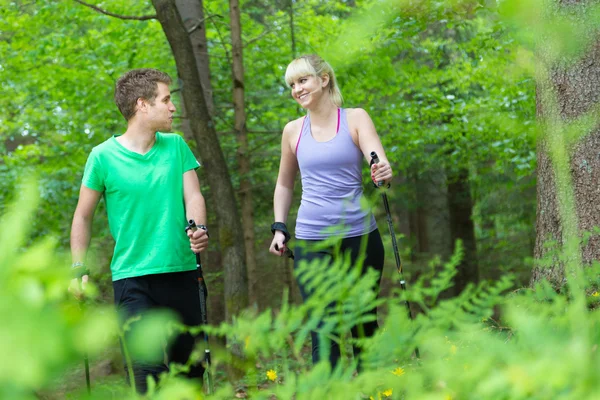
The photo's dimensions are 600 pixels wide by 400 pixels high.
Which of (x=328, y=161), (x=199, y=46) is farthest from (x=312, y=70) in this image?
(x=199, y=46)

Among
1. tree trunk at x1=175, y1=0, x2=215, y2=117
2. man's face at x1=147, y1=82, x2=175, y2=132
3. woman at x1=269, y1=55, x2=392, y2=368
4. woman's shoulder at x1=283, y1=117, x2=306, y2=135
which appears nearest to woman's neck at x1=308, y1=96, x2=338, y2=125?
woman at x1=269, y1=55, x2=392, y2=368

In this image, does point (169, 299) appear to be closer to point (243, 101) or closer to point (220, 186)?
point (220, 186)

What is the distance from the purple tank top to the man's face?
2.54ft

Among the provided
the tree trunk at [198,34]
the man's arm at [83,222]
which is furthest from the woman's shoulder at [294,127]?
the tree trunk at [198,34]

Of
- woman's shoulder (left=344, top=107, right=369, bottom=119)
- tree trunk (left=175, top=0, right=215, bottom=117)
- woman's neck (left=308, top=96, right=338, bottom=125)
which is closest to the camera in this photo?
woman's shoulder (left=344, top=107, right=369, bottom=119)

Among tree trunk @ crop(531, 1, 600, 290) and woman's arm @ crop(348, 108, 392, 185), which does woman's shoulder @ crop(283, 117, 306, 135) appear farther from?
tree trunk @ crop(531, 1, 600, 290)

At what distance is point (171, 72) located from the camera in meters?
10.0

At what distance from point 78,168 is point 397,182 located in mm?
6412

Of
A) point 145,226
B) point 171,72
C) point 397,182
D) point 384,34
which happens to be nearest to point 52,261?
point 145,226

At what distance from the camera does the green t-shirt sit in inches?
139

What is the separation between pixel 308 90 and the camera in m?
3.84

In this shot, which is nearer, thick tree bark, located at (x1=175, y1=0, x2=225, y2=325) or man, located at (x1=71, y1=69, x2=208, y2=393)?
man, located at (x1=71, y1=69, x2=208, y2=393)

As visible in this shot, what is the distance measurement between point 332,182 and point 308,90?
0.55m

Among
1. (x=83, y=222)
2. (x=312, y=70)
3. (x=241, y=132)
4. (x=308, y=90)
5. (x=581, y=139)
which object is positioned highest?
(x=241, y=132)
